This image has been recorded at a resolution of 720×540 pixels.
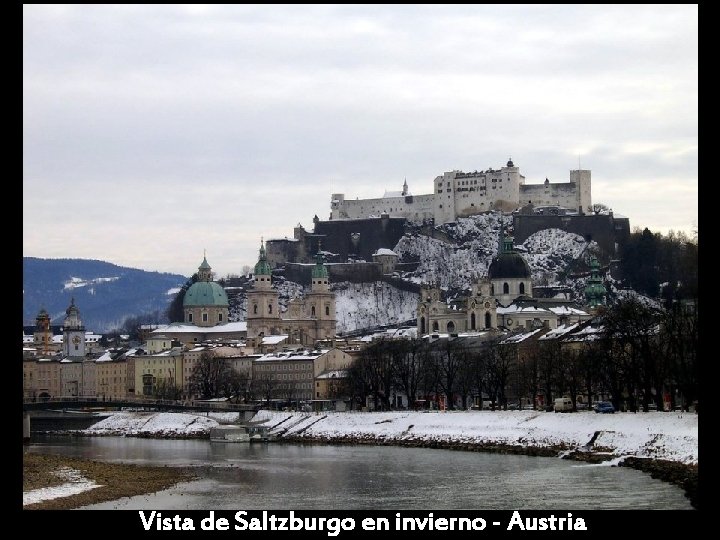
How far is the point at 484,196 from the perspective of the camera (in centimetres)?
19300

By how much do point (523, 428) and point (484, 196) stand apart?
125 meters

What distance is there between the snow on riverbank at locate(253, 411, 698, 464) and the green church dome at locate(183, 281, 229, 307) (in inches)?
3018

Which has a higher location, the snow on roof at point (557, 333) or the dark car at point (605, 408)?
the snow on roof at point (557, 333)

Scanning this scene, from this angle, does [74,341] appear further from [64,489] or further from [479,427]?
[64,489]

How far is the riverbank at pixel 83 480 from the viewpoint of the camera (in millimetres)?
43750

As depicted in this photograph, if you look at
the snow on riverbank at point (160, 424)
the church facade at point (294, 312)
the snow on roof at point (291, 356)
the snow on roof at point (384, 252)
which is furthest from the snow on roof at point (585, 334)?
the snow on roof at point (384, 252)

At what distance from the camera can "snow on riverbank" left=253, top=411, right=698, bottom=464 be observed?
2119 inches

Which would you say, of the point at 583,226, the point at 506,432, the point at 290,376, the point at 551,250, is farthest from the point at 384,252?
the point at 506,432

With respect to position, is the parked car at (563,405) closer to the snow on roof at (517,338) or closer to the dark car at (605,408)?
the dark car at (605,408)

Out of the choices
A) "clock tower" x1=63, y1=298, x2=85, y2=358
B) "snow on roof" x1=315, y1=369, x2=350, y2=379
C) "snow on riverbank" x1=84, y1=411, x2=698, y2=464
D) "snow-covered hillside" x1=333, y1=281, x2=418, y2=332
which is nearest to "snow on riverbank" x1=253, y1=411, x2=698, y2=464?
"snow on riverbank" x1=84, y1=411, x2=698, y2=464

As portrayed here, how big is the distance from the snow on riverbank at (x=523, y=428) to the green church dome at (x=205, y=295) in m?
76.7

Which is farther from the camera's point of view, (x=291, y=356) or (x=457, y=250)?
(x=457, y=250)
